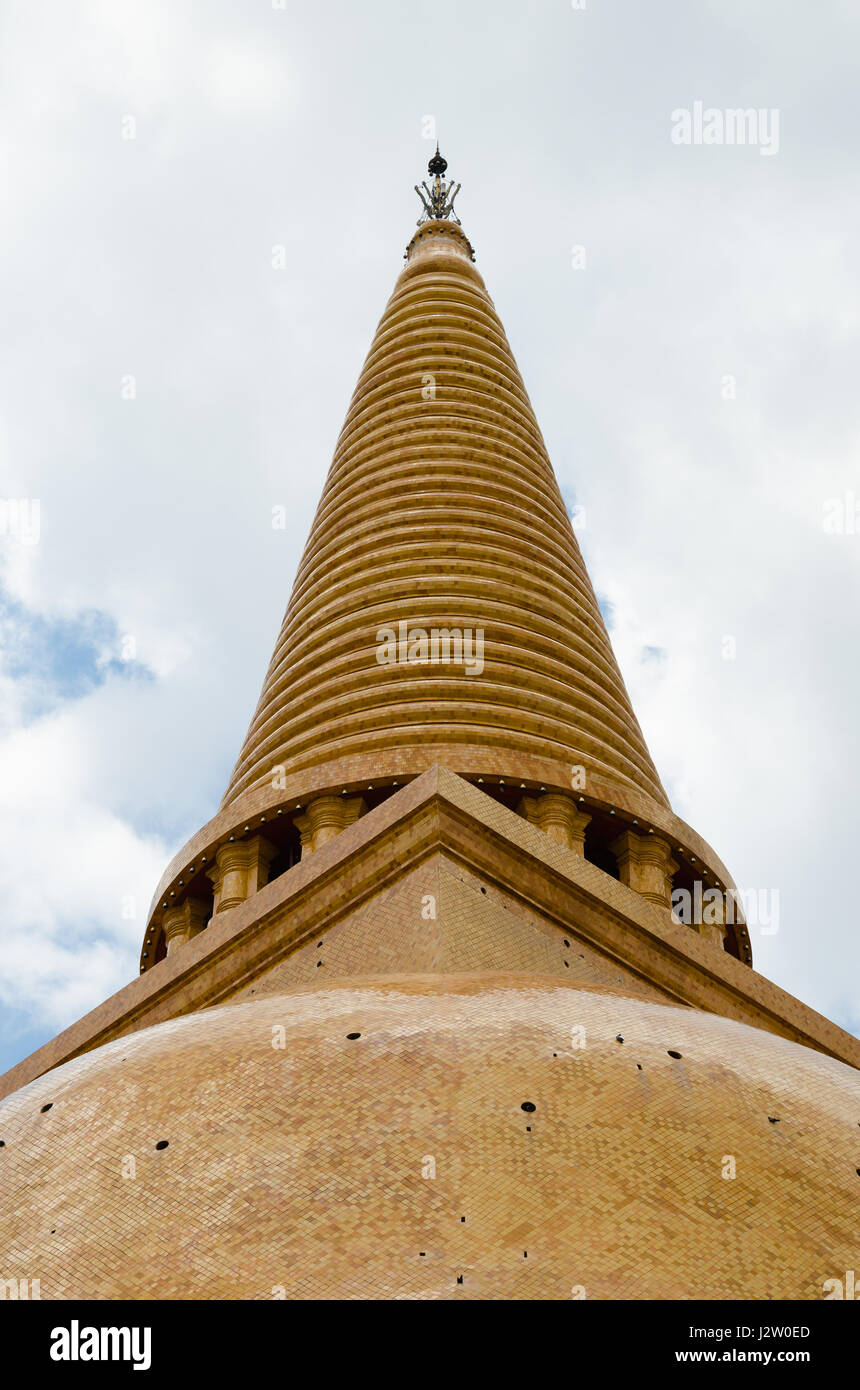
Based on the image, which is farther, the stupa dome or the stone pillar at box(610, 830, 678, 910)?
the stone pillar at box(610, 830, 678, 910)

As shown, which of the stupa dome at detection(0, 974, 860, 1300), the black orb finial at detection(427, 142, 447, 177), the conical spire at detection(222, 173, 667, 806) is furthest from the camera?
the black orb finial at detection(427, 142, 447, 177)

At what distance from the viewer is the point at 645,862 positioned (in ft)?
44.0

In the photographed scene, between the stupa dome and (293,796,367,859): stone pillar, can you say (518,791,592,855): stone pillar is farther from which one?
the stupa dome

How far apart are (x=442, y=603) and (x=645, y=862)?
342cm

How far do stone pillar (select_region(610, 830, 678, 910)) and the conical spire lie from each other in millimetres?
462

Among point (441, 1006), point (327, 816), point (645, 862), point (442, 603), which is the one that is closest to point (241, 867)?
point (327, 816)

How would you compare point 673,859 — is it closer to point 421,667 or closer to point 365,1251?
point 421,667

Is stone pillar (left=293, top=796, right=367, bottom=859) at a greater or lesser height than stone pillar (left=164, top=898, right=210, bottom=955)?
greater

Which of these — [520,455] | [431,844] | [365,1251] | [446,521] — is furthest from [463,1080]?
[520,455]

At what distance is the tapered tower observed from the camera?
639 centimetres

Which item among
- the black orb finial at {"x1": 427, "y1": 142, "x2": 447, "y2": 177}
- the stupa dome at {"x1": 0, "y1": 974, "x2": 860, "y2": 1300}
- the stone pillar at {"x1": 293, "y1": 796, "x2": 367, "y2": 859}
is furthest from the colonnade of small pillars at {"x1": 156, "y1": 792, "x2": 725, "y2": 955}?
the black orb finial at {"x1": 427, "y1": 142, "x2": 447, "y2": 177}

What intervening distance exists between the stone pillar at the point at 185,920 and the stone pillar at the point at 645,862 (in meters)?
3.63
